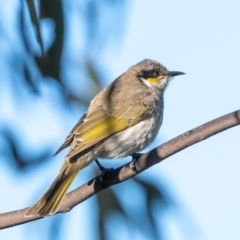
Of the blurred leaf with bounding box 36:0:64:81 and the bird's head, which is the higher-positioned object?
the blurred leaf with bounding box 36:0:64:81

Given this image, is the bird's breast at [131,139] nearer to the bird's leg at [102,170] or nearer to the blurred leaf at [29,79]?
the bird's leg at [102,170]

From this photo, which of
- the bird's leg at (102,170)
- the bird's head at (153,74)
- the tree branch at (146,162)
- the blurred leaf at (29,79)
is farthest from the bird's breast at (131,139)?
the blurred leaf at (29,79)

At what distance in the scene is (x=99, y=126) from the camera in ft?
10.0

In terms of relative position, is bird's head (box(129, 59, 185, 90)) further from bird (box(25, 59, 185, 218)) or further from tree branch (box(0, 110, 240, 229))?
tree branch (box(0, 110, 240, 229))

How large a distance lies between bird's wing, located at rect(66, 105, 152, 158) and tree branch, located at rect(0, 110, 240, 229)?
1.56ft

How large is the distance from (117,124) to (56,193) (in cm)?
82

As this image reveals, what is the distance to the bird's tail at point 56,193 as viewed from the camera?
7.15 ft

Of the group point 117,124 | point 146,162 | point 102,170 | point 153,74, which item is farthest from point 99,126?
point 146,162

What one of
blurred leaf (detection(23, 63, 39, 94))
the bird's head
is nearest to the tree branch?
blurred leaf (detection(23, 63, 39, 94))

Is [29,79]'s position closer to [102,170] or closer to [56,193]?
[56,193]

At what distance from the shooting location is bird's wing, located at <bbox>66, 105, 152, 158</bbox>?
2.85 m

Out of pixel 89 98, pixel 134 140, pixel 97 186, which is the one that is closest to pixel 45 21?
pixel 89 98

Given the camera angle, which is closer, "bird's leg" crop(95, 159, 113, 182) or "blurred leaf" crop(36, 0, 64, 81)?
"blurred leaf" crop(36, 0, 64, 81)

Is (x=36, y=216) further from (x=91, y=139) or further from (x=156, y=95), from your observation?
(x=156, y=95)
